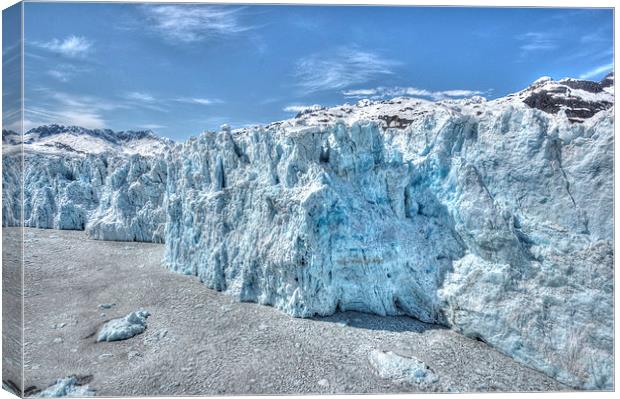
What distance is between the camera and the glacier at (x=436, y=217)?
6.04 m

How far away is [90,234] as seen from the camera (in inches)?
587

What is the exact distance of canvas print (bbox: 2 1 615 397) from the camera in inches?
226

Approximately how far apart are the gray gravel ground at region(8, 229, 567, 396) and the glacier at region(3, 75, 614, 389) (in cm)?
47

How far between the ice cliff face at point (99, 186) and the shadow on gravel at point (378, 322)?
9328 mm

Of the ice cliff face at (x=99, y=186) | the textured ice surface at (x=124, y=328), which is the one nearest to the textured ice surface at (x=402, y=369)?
the textured ice surface at (x=124, y=328)

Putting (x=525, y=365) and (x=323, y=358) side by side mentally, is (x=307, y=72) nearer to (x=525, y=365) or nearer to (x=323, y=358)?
(x=323, y=358)

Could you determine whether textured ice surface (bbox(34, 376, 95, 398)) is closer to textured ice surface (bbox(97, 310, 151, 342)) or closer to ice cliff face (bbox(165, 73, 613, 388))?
textured ice surface (bbox(97, 310, 151, 342))

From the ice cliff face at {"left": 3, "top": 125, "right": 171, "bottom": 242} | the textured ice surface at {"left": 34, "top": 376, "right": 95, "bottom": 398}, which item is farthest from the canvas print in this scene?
the ice cliff face at {"left": 3, "top": 125, "right": 171, "bottom": 242}

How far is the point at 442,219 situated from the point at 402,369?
361 centimetres

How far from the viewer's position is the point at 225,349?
6.18 m

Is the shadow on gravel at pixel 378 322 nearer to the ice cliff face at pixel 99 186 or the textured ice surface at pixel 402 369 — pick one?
the textured ice surface at pixel 402 369

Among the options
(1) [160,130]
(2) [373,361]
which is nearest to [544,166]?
(2) [373,361]

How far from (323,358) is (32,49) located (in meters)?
7.96

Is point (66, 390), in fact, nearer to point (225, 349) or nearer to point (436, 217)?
point (225, 349)
